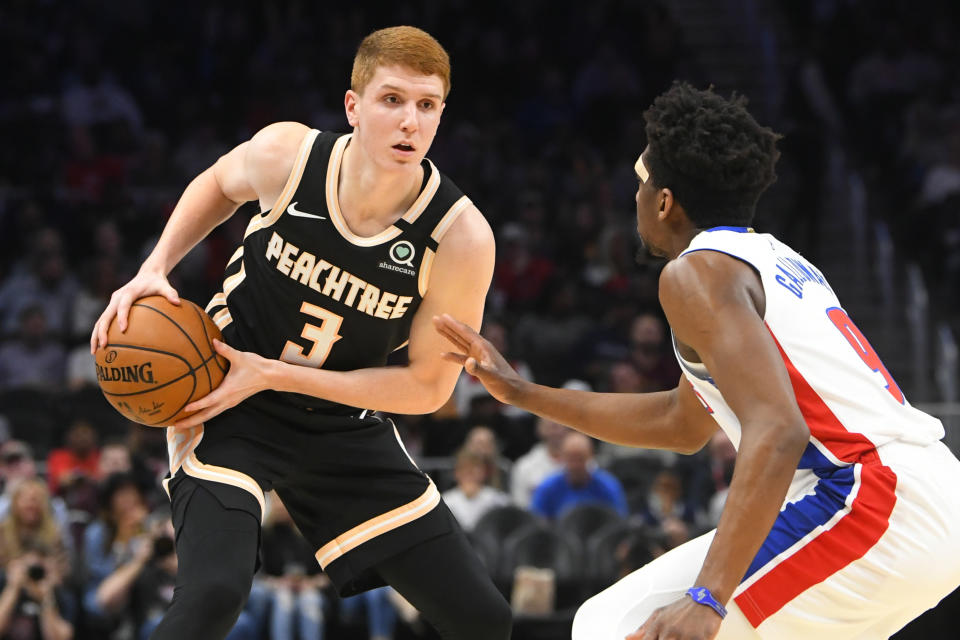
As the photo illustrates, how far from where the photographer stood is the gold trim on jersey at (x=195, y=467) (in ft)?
12.7

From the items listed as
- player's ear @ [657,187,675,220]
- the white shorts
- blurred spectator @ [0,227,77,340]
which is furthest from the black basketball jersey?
blurred spectator @ [0,227,77,340]

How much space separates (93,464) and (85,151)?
13.2 feet

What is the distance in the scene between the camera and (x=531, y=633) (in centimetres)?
714

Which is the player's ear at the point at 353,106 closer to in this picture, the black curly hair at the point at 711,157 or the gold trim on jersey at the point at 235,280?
the gold trim on jersey at the point at 235,280

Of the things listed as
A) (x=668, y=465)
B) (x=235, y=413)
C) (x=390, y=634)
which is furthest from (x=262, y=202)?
(x=668, y=465)

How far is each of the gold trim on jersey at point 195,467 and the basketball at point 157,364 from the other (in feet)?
0.38

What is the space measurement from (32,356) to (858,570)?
26.9ft

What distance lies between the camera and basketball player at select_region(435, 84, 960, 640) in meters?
2.76

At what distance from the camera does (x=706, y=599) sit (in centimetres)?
274

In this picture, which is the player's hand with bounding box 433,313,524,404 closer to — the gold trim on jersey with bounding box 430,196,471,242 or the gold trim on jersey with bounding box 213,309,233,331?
the gold trim on jersey with bounding box 430,196,471,242

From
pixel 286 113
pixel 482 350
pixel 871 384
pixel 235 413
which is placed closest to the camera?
pixel 871 384

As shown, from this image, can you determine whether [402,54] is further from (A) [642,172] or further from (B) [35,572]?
(B) [35,572]

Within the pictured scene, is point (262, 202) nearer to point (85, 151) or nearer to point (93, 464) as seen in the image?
point (93, 464)

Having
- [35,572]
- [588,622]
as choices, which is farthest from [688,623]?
[35,572]
